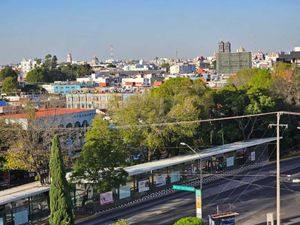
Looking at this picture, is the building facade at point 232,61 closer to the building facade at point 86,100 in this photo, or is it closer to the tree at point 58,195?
the building facade at point 86,100

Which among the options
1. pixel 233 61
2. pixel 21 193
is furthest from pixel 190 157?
pixel 233 61

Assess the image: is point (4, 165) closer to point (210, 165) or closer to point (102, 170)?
point (102, 170)

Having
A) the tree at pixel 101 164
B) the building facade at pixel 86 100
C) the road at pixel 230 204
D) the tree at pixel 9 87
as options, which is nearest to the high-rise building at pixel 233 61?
the building facade at pixel 86 100

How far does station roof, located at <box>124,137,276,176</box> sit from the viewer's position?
3278 centimetres

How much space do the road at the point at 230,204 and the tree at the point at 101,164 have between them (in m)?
1.79

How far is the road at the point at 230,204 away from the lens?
1077 inches

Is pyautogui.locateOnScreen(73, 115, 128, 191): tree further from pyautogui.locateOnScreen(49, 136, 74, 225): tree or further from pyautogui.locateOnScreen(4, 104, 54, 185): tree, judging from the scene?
pyautogui.locateOnScreen(49, 136, 74, 225): tree

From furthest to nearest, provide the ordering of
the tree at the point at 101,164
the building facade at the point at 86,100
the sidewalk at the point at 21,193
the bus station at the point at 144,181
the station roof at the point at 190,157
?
the building facade at the point at 86,100, the station roof at the point at 190,157, the tree at the point at 101,164, the bus station at the point at 144,181, the sidewalk at the point at 21,193

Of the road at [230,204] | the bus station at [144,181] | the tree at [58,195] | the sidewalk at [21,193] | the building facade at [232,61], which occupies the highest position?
the building facade at [232,61]

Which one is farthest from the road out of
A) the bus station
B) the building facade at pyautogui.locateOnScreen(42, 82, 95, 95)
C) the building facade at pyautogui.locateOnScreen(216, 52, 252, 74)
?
the building facade at pyautogui.locateOnScreen(216, 52, 252, 74)

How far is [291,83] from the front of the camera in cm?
5112

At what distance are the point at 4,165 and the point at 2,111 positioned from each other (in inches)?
857

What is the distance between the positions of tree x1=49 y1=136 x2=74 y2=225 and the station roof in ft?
29.1

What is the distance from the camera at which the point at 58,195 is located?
22734 mm
